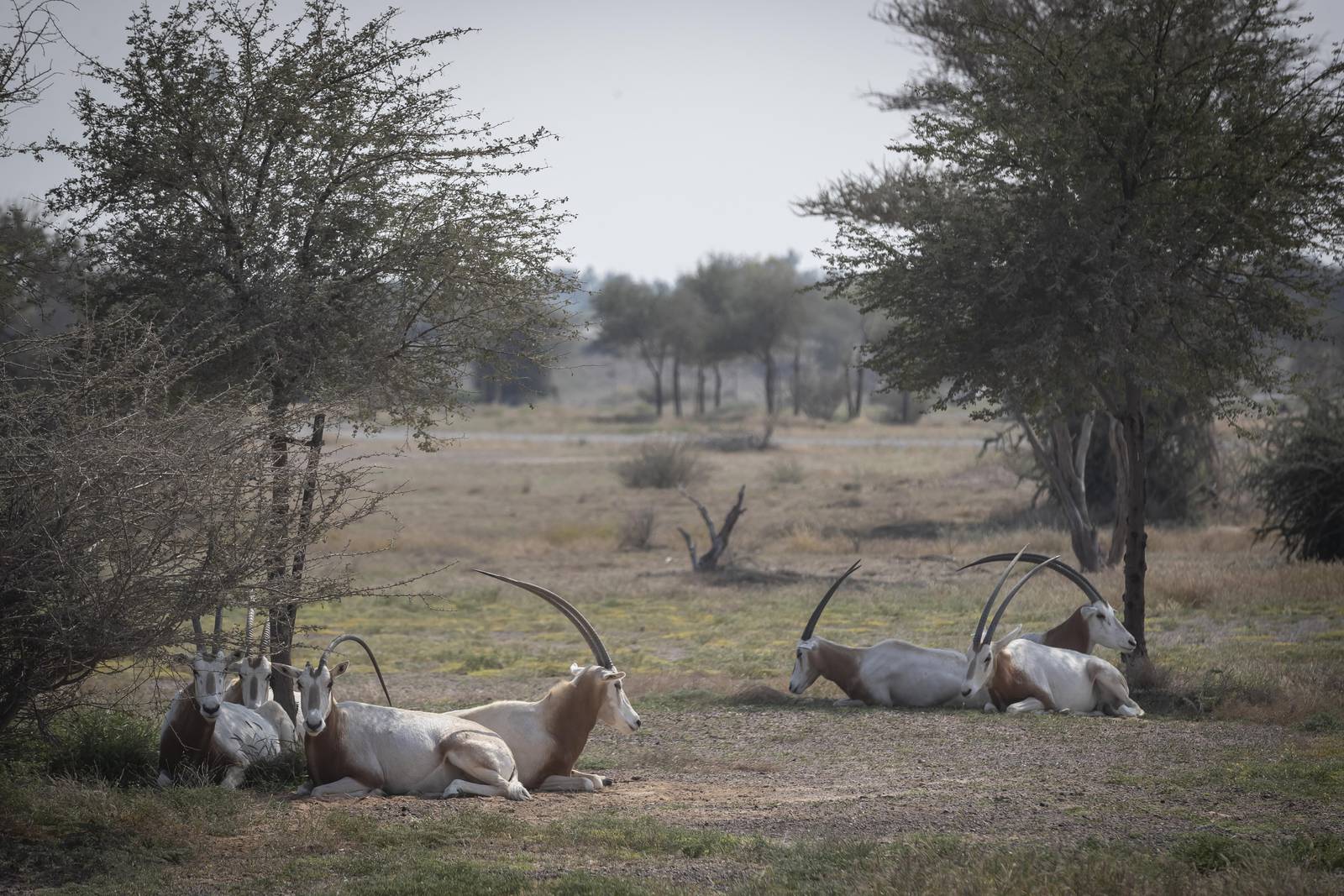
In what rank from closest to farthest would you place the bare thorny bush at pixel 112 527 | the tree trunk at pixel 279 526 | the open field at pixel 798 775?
the open field at pixel 798 775 → the bare thorny bush at pixel 112 527 → the tree trunk at pixel 279 526

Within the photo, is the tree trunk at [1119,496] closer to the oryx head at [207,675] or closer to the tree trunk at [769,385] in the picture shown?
the oryx head at [207,675]

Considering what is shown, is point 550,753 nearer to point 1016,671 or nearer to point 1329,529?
point 1016,671

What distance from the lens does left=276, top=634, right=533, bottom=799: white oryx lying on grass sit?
24.9ft

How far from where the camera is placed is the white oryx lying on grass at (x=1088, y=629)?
37.0ft

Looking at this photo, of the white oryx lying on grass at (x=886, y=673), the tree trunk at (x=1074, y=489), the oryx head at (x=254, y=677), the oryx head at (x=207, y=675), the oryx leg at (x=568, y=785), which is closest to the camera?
the oryx head at (x=207, y=675)

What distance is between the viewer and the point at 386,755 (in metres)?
7.73

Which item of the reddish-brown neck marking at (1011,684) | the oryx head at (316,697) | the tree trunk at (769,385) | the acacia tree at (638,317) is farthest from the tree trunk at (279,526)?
the acacia tree at (638,317)

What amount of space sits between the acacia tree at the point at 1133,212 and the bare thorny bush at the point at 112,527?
735cm

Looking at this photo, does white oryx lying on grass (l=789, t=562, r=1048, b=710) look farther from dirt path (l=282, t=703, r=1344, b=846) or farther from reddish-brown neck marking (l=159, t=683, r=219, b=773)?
reddish-brown neck marking (l=159, t=683, r=219, b=773)

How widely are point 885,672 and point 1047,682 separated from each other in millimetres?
1364

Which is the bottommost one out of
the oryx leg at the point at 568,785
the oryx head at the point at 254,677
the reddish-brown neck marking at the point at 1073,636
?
the oryx leg at the point at 568,785

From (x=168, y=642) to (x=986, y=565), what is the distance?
53.6 ft

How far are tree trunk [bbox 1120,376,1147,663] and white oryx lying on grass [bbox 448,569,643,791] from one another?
572cm

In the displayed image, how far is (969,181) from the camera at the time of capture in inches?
504
